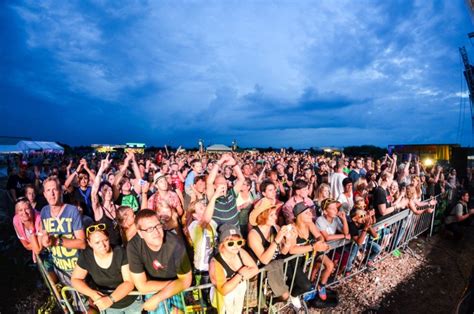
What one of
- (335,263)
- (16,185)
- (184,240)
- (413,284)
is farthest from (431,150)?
(16,185)

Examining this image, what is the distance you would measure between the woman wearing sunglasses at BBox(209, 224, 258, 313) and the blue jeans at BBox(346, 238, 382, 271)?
7.74 ft

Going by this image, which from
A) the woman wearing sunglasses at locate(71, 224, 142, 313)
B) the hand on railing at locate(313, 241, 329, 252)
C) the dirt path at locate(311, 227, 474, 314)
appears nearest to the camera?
the woman wearing sunglasses at locate(71, 224, 142, 313)

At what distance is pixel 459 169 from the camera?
12820 millimetres

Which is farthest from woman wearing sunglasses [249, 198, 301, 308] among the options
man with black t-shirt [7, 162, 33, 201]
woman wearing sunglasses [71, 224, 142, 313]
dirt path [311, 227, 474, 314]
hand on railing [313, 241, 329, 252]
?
man with black t-shirt [7, 162, 33, 201]

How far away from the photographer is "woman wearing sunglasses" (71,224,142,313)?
100 inches

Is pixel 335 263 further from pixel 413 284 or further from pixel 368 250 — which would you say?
pixel 413 284

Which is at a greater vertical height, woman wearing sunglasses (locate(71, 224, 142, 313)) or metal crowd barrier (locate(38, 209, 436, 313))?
woman wearing sunglasses (locate(71, 224, 142, 313))

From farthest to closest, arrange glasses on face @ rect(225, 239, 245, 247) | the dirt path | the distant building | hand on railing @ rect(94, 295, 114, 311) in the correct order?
the distant building, the dirt path, glasses on face @ rect(225, 239, 245, 247), hand on railing @ rect(94, 295, 114, 311)

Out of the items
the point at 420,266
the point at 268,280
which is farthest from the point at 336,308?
the point at 420,266

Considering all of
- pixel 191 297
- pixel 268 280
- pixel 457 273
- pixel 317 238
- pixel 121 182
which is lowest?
pixel 457 273

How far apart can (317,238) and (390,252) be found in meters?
2.74

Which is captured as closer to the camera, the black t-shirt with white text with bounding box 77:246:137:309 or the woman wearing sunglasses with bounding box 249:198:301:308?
the black t-shirt with white text with bounding box 77:246:137:309

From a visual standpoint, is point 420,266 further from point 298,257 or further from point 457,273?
point 298,257

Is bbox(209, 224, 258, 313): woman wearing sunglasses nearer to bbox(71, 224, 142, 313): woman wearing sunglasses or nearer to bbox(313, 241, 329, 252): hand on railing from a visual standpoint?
bbox(71, 224, 142, 313): woman wearing sunglasses
